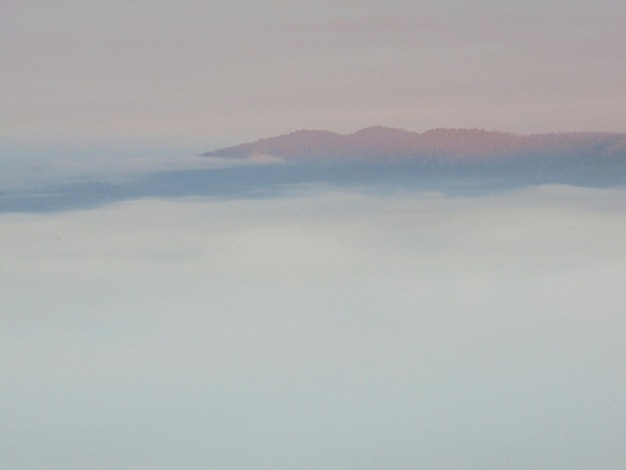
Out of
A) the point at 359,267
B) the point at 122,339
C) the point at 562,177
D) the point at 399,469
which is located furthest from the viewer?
the point at 562,177

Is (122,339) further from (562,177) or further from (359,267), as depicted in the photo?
(562,177)

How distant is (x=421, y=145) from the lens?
250 cm

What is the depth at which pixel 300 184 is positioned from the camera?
2.51 metres

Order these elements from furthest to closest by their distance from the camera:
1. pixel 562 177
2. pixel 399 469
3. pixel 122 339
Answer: pixel 562 177
pixel 122 339
pixel 399 469

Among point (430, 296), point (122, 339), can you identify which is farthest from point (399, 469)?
point (122, 339)

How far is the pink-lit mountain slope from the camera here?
2.45m

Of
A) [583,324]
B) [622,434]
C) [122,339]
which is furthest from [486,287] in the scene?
[122,339]

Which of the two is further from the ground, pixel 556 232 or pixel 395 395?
pixel 556 232

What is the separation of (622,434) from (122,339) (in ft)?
5.83

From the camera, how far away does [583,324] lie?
2248 millimetres

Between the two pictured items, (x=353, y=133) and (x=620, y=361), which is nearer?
(x=620, y=361)

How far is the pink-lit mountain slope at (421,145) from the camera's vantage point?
8.05 ft

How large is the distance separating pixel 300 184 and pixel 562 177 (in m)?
1.09

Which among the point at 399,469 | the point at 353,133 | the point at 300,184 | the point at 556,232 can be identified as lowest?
the point at 399,469
